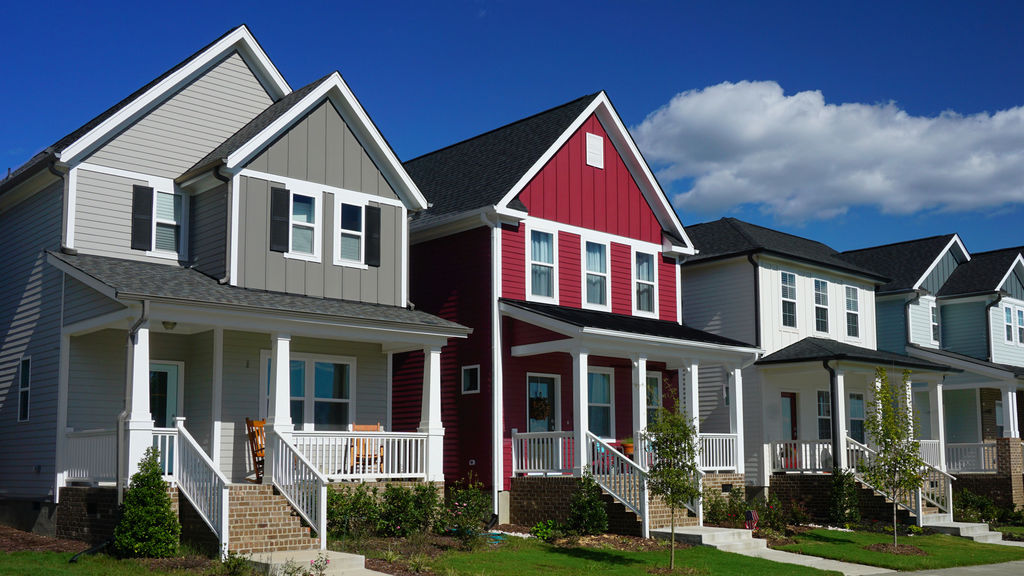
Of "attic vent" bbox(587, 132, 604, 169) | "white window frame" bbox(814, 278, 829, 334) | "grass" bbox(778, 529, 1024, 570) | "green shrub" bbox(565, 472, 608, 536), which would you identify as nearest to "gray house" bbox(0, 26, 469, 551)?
"green shrub" bbox(565, 472, 608, 536)

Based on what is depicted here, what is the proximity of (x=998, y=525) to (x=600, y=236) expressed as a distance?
1422cm

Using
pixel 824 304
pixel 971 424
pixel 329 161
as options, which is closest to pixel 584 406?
pixel 329 161

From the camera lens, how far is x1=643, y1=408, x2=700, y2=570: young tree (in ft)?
57.8

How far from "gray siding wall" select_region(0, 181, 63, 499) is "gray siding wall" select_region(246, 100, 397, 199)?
4.15m

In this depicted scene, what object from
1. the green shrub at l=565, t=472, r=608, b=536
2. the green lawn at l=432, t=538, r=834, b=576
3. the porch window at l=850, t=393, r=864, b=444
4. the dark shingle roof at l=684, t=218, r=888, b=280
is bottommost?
the green lawn at l=432, t=538, r=834, b=576

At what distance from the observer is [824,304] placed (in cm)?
3105

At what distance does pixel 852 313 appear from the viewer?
3206 centimetres

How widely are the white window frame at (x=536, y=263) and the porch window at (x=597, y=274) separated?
3.70ft

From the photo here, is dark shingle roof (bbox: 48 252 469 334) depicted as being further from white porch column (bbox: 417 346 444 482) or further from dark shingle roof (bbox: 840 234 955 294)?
dark shingle roof (bbox: 840 234 955 294)

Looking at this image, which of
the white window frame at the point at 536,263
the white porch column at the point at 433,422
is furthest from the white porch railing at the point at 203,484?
the white window frame at the point at 536,263

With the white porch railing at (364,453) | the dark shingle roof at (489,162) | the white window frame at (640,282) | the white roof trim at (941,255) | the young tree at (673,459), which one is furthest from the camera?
the white roof trim at (941,255)

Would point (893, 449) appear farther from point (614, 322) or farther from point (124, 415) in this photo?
point (124, 415)

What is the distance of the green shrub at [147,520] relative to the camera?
1519 cm

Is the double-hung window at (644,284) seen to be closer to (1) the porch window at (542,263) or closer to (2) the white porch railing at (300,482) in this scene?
(1) the porch window at (542,263)
